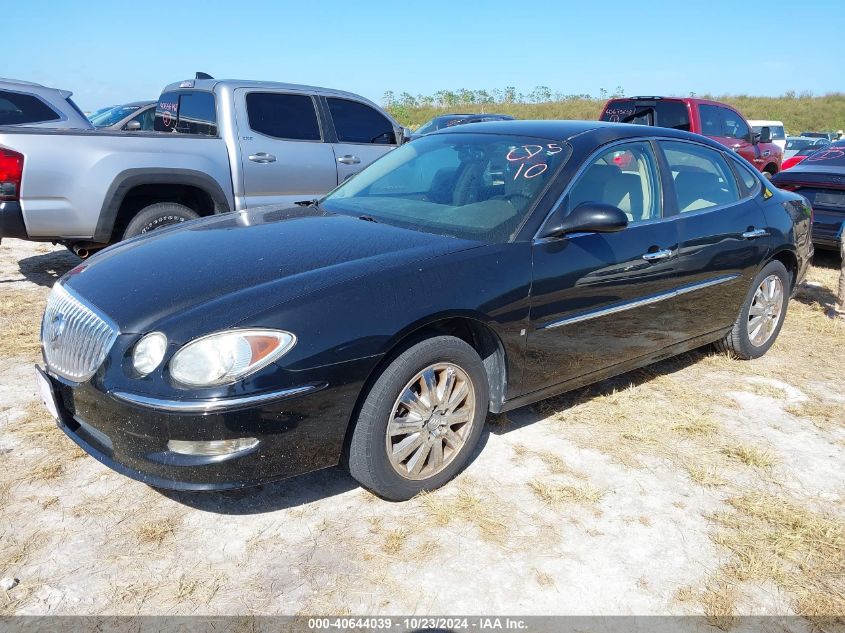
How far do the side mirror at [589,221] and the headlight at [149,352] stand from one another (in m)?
1.81

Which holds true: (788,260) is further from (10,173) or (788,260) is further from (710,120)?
(710,120)

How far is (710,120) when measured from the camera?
37.2 ft

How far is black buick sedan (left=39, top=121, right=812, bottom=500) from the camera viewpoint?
259cm

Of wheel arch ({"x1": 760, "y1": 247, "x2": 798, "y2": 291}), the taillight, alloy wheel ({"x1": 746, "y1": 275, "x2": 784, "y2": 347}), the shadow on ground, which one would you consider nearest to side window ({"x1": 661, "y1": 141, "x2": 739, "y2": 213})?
wheel arch ({"x1": 760, "y1": 247, "x2": 798, "y2": 291})

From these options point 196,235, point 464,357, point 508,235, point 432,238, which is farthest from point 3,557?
point 508,235

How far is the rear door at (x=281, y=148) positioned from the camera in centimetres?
659

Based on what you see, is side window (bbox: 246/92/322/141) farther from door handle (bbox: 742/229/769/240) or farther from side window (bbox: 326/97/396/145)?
door handle (bbox: 742/229/769/240)

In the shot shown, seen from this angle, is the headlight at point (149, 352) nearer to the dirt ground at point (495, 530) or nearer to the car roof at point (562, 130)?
the dirt ground at point (495, 530)

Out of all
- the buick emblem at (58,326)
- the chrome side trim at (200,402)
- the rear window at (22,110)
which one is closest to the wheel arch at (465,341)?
the chrome side trim at (200,402)

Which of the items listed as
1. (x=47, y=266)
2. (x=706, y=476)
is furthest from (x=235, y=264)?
(x=47, y=266)

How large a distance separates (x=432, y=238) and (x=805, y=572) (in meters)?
2.06

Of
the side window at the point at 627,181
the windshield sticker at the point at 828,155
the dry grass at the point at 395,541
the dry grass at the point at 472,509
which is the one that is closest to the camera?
the dry grass at the point at 395,541

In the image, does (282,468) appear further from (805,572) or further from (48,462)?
(805,572)

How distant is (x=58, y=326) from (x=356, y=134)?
499cm
